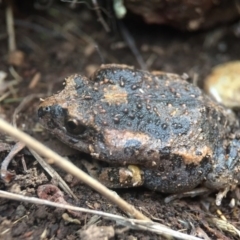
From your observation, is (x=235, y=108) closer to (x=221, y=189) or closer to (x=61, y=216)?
(x=221, y=189)

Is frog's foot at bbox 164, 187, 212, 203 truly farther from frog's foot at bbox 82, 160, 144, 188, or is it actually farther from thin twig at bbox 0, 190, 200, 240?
thin twig at bbox 0, 190, 200, 240

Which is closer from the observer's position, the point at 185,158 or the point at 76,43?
the point at 185,158

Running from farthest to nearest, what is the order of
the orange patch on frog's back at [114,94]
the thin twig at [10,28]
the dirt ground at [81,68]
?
the thin twig at [10,28], the orange patch on frog's back at [114,94], the dirt ground at [81,68]

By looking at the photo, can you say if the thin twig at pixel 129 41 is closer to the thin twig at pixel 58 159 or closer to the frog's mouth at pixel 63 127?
the frog's mouth at pixel 63 127

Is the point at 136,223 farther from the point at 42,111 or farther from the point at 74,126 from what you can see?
the point at 42,111

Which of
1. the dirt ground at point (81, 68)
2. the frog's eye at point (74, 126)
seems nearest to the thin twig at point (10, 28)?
the dirt ground at point (81, 68)

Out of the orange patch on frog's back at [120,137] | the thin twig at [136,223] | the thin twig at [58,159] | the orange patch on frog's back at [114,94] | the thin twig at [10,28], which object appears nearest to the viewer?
the thin twig at [58,159]

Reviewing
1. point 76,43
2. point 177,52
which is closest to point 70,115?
point 76,43
